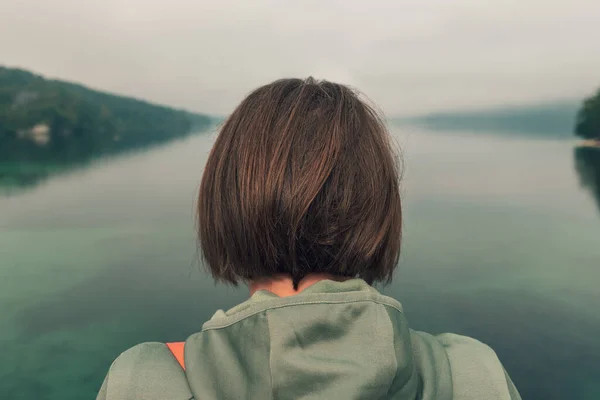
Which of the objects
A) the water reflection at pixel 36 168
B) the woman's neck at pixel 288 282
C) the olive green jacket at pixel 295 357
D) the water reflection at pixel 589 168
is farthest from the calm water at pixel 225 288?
the water reflection at pixel 36 168

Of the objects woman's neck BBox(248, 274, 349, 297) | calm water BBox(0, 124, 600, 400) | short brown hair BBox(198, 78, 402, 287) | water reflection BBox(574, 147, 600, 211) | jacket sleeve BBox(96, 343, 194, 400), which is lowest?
calm water BBox(0, 124, 600, 400)

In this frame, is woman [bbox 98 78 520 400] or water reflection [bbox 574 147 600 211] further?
water reflection [bbox 574 147 600 211]

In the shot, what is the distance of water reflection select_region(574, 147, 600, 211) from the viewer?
7.96 m

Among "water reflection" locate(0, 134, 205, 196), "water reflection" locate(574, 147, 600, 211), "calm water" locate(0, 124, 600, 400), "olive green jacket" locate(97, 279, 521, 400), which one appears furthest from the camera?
"water reflection" locate(0, 134, 205, 196)

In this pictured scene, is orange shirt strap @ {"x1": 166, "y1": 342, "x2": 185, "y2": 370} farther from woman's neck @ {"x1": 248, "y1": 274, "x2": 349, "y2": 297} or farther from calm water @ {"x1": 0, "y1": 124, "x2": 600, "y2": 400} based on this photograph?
calm water @ {"x1": 0, "y1": 124, "x2": 600, "y2": 400}

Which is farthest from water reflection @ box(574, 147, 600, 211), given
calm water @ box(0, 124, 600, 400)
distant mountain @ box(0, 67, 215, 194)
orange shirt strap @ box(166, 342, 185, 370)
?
distant mountain @ box(0, 67, 215, 194)

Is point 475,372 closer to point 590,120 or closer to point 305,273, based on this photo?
point 305,273

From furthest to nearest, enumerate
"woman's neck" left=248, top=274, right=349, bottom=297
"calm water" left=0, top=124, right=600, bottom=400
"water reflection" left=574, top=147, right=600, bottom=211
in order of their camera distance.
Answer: "water reflection" left=574, top=147, right=600, bottom=211 < "calm water" left=0, top=124, right=600, bottom=400 < "woman's neck" left=248, top=274, right=349, bottom=297

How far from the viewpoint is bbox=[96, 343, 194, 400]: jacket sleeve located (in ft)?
1.07

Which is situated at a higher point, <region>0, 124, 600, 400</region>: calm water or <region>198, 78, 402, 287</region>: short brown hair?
<region>198, 78, 402, 287</region>: short brown hair

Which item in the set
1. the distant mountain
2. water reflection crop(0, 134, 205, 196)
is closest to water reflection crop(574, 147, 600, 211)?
water reflection crop(0, 134, 205, 196)

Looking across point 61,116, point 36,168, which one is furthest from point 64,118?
point 36,168

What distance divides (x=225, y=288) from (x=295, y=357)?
3.57 m

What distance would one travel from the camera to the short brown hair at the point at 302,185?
39 cm
